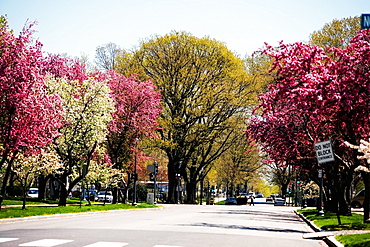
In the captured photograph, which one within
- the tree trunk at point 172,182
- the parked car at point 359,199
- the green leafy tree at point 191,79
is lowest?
the parked car at point 359,199

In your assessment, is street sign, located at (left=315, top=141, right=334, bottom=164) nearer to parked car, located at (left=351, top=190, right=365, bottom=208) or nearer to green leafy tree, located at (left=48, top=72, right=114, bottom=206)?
green leafy tree, located at (left=48, top=72, right=114, bottom=206)

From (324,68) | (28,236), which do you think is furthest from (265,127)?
(28,236)

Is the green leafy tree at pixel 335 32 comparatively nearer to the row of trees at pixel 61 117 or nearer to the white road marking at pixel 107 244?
the row of trees at pixel 61 117

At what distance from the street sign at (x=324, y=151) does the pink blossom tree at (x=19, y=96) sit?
13.5 meters

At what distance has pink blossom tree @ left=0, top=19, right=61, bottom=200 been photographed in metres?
26.3

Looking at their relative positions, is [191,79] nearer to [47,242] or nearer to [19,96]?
[19,96]

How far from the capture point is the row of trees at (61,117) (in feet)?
87.6

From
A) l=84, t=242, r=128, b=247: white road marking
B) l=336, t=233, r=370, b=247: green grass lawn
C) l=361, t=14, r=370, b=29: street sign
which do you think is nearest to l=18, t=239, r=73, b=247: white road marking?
l=84, t=242, r=128, b=247: white road marking

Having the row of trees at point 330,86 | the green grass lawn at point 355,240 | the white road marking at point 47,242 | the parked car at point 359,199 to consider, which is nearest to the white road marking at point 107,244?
the white road marking at point 47,242

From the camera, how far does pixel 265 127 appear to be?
33.1 m

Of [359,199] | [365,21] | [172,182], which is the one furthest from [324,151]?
[359,199]

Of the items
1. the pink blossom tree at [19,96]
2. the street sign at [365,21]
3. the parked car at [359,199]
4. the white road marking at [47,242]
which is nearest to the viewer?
the street sign at [365,21]

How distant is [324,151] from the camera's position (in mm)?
21312

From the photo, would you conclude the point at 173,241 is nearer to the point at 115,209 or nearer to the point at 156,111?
the point at 115,209
